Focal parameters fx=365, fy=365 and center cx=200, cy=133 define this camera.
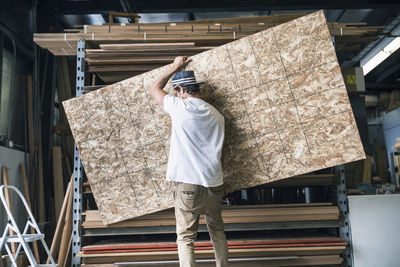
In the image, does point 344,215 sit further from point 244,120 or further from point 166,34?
point 166,34

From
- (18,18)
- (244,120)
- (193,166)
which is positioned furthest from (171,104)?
(18,18)

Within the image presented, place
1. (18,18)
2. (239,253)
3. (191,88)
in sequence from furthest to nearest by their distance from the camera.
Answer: (18,18)
(239,253)
(191,88)

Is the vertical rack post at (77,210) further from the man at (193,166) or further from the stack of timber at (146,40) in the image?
the man at (193,166)

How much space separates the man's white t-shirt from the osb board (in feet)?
1.08

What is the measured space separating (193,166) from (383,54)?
7612 millimetres

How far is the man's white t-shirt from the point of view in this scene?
274 centimetres

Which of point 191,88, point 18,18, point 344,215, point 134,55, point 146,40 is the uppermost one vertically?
point 18,18

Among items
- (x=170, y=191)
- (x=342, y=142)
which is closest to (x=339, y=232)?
(x=342, y=142)

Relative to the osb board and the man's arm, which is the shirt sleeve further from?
the osb board

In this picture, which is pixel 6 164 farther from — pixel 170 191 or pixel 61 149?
pixel 170 191

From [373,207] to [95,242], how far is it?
264 cm

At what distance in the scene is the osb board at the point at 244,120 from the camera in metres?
2.98

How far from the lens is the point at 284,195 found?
3.74m

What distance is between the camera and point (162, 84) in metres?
3.03
